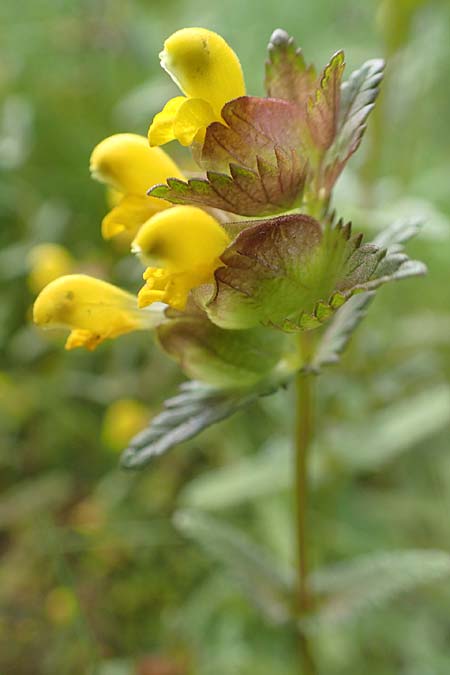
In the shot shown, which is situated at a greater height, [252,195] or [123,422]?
[252,195]

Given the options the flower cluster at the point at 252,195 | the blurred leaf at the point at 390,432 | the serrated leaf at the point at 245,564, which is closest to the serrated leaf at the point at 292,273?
the flower cluster at the point at 252,195

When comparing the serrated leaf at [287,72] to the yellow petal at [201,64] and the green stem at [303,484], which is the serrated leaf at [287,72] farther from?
the green stem at [303,484]

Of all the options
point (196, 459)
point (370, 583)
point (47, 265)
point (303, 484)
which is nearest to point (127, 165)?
point (303, 484)

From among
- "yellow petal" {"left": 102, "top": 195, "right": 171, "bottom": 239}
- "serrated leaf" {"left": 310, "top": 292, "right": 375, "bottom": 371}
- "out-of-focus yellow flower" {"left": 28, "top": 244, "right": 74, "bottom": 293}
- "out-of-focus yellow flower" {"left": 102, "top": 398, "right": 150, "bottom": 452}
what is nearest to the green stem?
"serrated leaf" {"left": 310, "top": 292, "right": 375, "bottom": 371}

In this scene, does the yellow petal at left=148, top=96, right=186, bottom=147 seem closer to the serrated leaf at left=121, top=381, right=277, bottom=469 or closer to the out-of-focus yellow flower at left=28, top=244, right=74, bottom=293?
the serrated leaf at left=121, top=381, right=277, bottom=469

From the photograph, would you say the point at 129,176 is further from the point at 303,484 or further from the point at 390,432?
the point at 390,432

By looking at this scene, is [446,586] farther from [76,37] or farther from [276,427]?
[76,37]
